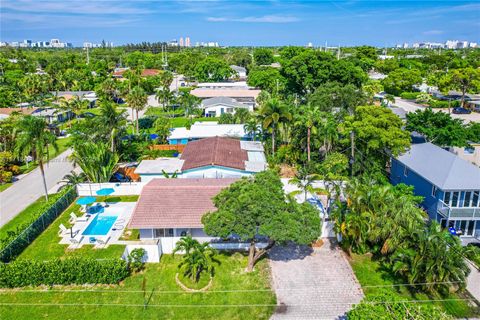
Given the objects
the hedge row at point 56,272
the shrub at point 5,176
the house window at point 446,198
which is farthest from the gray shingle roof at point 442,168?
the shrub at point 5,176

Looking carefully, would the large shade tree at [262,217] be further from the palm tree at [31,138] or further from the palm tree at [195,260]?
the palm tree at [31,138]

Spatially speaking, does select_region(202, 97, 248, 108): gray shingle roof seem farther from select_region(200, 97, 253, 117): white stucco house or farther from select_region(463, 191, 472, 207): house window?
select_region(463, 191, 472, 207): house window

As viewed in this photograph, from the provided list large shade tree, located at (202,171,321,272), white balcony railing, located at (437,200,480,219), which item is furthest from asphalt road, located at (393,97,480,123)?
large shade tree, located at (202,171,321,272)

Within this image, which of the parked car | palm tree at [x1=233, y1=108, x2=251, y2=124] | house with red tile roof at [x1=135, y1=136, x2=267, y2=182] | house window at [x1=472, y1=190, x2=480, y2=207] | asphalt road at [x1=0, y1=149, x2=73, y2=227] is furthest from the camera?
the parked car

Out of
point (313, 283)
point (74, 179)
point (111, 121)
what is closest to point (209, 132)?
point (111, 121)

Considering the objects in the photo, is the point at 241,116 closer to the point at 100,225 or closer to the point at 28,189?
the point at 28,189

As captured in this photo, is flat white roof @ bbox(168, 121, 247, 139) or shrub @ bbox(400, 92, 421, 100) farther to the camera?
shrub @ bbox(400, 92, 421, 100)

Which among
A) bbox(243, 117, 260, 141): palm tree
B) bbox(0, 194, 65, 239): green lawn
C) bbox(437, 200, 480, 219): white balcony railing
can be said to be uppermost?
bbox(243, 117, 260, 141): palm tree
